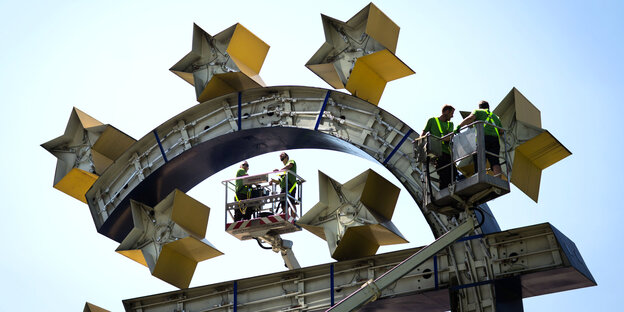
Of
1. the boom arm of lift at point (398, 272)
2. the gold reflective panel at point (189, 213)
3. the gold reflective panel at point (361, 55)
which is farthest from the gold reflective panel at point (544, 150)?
the gold reflective panel at point (189, 213)

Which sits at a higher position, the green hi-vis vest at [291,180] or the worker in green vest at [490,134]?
the green hi-vis vest at [291,180]

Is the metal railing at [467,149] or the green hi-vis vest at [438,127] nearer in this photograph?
the metal railing at [467,149]

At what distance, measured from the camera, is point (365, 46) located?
1861 cm

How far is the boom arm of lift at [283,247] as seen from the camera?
1978 cm

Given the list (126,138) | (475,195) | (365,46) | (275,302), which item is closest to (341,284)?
(275,302)

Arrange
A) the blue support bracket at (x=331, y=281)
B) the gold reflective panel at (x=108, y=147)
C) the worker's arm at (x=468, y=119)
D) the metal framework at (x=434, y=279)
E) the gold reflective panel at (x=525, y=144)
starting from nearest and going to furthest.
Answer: the worker's arm at (x=468, y=119) < the metal framework at (x=434, y=279) < the gold reflective panel at (x=525, y=144) < the blue support bracket at (x=331, y=281) < the gold reflective panel at (x=108, y=147)

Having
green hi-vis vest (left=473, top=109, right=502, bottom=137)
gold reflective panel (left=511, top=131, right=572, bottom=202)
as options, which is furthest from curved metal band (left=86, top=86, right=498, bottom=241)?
green hi-vis vest (left=473, top=109, right=502, bottom=137)

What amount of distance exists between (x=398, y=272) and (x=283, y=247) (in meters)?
4.52

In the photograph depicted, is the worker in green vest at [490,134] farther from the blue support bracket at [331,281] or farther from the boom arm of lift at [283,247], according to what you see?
the boom arm of lift at [283,247]

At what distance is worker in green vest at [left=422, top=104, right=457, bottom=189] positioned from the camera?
16094 mm

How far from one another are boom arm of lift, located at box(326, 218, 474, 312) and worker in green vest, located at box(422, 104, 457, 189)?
0.77 m

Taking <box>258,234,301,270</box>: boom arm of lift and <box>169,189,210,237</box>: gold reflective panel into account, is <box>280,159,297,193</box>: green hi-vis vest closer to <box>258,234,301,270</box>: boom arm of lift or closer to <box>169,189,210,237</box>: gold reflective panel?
<box>258,234,301,270</box>: boom arm of lift

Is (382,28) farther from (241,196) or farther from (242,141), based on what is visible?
(241,196)

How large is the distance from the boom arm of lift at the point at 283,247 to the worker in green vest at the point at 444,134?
15.2 ft
